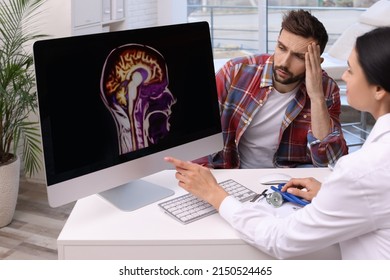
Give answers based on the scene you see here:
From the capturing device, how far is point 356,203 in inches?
47.4

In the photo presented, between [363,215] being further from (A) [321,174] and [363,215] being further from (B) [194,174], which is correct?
(A) [321,174]

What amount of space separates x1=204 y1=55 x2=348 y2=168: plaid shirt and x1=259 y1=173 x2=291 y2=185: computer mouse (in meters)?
0.35

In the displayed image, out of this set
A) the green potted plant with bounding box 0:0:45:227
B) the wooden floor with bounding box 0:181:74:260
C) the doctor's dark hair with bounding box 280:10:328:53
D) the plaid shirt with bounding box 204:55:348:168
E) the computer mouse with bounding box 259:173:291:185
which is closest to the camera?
the computer mouse with bounding box 259:173:291:185

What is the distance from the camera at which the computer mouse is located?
1751 millimetres

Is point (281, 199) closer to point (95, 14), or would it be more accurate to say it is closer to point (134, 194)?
point (134, 194)

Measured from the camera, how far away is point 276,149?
216 centimetres

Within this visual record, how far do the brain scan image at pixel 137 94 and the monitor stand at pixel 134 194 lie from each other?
14 centimetres

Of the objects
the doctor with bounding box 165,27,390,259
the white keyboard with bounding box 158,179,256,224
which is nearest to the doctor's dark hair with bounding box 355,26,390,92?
the doctor with bounding box 165,27,390,259

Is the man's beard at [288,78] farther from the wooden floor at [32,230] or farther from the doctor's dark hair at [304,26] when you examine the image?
the wooden floor at [32,230]

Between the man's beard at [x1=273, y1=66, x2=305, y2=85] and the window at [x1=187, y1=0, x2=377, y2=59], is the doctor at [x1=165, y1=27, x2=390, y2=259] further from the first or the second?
the window at [x1=187, y1=0, x2=377, y2=59]

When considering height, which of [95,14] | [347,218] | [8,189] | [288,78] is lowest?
[8,189]

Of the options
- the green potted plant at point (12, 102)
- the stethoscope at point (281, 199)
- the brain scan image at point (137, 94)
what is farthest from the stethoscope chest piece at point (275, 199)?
the green potted plant at point (12, 102)

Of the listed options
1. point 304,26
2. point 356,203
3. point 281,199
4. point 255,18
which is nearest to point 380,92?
point 356,203

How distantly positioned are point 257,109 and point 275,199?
25.5 inches
